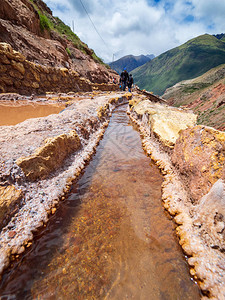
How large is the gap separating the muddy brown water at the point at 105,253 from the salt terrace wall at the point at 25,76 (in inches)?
382

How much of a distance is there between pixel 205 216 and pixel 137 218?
1.05 m

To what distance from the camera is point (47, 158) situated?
3.02 metres

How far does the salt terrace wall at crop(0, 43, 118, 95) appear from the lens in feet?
28.4

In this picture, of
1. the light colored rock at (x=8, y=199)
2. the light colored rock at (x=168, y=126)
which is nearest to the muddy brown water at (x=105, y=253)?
the light colored rock at (x=8, y=199)

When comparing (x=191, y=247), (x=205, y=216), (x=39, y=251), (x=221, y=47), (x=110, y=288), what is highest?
(x=221, y=47)

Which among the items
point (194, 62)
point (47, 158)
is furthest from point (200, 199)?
point (194, 62)

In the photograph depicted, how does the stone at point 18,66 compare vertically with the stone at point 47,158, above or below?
above

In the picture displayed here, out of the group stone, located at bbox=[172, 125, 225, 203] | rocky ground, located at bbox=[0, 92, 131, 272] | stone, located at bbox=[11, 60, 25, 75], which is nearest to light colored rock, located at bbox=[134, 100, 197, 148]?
stone, located at bbox=[172, 125, 225, 203]

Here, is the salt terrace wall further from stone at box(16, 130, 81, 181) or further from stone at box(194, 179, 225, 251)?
stone at box(194, 179, 225, 251)

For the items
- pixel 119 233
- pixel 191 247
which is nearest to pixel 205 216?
pixel 191 247

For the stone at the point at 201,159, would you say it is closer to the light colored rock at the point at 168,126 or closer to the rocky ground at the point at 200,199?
the rocky ground at the point at 200,199

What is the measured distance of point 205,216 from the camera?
212 centimetres

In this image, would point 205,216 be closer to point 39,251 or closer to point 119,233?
point 119,233

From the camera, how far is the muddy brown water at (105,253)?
1617 millimetres
